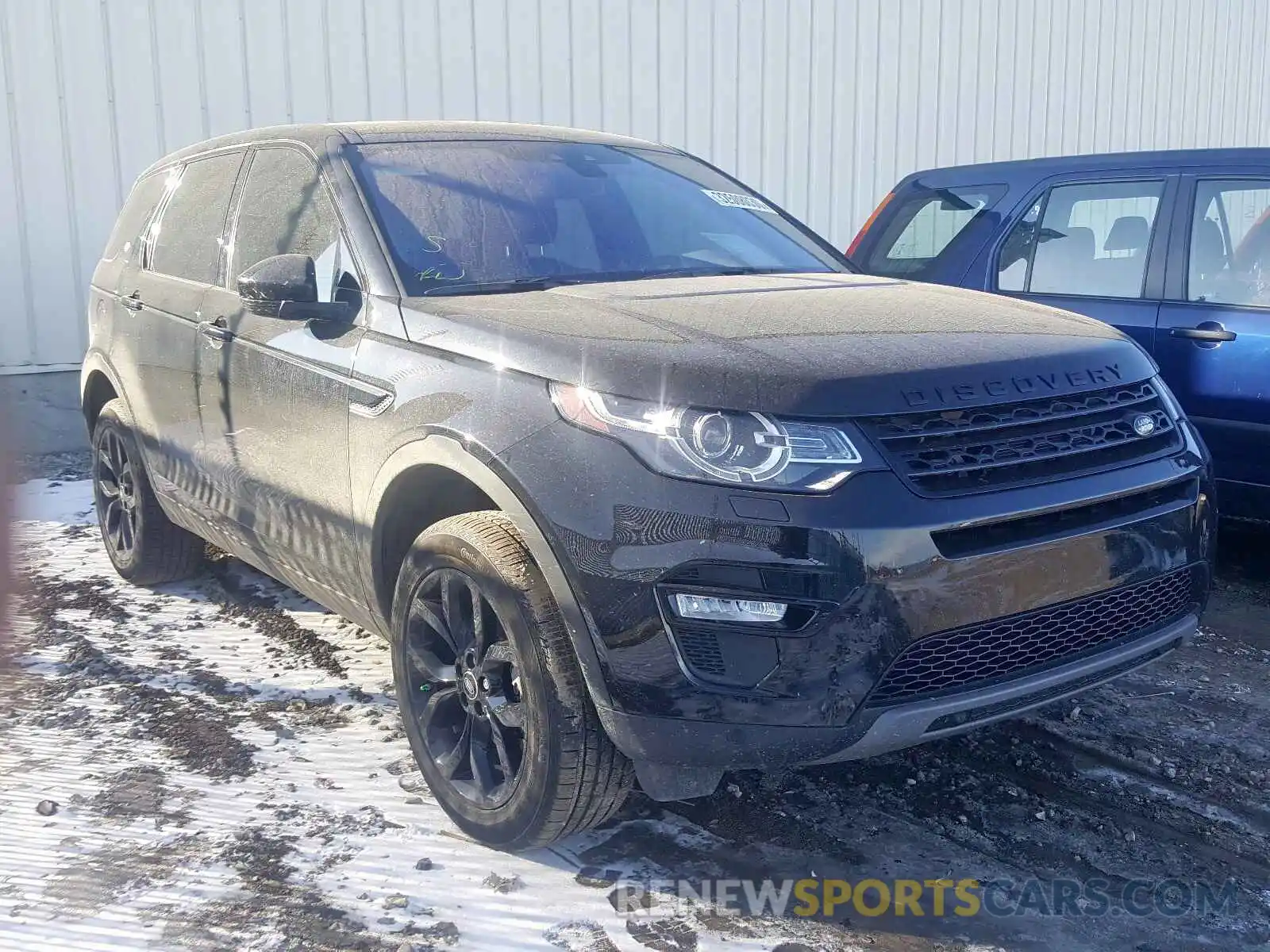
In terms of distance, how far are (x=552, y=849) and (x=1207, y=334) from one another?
325cm

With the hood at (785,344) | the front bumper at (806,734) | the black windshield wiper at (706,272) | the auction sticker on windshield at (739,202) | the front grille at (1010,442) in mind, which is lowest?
the front bumper at (806,734)

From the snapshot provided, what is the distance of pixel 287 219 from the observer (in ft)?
12.4

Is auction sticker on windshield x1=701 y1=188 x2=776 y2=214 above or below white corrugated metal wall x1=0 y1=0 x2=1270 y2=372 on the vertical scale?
below

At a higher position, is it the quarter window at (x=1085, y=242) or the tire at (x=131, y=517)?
the quarter window at (x=1085, y=242)

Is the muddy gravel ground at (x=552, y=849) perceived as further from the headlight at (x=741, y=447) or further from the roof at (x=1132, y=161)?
the roof at (x=1132, y=161)

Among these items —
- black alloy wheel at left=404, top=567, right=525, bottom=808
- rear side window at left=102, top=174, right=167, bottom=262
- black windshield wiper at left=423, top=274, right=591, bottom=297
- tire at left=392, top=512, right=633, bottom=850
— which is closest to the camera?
tire at left=392, top=512, right=633, bottom=850

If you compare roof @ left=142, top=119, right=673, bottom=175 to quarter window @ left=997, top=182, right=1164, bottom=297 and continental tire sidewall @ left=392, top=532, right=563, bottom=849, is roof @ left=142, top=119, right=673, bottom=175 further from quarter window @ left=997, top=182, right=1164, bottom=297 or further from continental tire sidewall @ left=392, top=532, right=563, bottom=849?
quarter window @ left=997, top=182, right=1164, bottom=297

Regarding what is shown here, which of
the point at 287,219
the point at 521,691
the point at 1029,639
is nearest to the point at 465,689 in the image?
the point at 521,691

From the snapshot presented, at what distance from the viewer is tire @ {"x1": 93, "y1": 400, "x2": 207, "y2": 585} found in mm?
4863

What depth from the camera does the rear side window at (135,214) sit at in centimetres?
495

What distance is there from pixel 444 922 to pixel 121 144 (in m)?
6.59

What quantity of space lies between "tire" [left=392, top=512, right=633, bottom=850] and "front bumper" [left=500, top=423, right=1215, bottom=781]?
0.14 meters

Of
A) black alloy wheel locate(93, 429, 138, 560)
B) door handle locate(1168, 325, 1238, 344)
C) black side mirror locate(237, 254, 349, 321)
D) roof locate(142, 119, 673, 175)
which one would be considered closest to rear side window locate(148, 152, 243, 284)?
roof locate(142, 119, 673, 175)

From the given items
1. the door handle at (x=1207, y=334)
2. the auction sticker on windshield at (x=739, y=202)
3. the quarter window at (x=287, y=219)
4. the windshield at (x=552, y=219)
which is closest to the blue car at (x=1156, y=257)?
the door handle at (x=1207, y=334)
